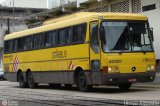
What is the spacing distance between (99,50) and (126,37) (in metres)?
1.23

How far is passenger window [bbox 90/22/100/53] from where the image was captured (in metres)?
20.6

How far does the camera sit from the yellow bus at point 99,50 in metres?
20.1

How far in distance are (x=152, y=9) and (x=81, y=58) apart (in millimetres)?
9407

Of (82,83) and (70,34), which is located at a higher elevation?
(70,34)

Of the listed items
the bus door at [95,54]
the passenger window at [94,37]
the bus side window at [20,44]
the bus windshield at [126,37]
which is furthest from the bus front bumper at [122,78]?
the bus side window at [20,44]

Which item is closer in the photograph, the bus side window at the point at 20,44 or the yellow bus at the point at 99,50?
the yellow bus at the point at 99,50

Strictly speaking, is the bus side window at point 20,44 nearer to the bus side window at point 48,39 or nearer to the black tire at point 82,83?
the bus side window at point 48,39

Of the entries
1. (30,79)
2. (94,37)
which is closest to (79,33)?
(94,37)

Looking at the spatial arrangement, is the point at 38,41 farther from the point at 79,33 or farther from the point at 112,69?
the point at 112,69

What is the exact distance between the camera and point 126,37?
20.4m

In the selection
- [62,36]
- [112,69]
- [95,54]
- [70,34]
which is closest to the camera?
[112,69]

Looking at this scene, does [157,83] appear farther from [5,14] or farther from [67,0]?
[5,14]

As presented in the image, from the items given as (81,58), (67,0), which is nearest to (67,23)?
(81,58)

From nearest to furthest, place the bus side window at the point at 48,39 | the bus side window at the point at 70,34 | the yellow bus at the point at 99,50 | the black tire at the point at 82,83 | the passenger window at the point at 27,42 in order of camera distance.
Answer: the yellow bus at the point at 99,50
the black tire at the point at 82,83
the bus side window at the point at 70,34
the bus side window at the point at 48,39
the passenger window at the point at 27,42
